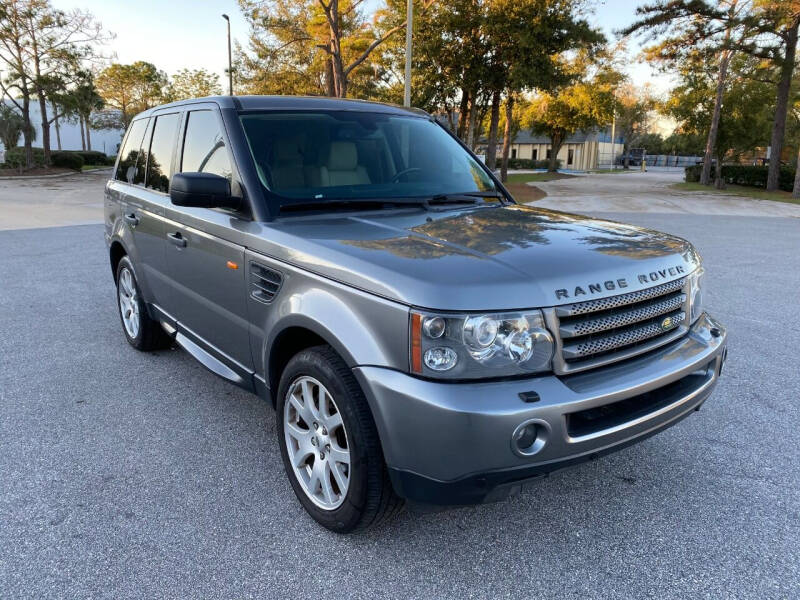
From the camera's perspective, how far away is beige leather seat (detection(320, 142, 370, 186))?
10.9 ft

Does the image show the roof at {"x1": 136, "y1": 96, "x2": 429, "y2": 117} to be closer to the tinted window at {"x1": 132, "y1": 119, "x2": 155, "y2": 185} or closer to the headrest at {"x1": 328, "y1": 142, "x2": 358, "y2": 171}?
the headrest at {"x1": 328, "y1": 142, "x2": 358, "y2": 171}

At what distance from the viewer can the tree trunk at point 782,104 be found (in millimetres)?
24328

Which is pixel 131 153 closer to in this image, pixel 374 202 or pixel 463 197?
pixel 374 202

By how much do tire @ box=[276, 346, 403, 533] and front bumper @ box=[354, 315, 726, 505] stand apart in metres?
0.11

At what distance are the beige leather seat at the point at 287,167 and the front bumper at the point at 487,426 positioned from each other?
4.39 ft

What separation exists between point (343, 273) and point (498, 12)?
25329 millimetres

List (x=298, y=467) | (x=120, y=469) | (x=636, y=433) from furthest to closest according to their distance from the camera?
(x=120, y=469) → (x=298, y=467) → (x=636, y=433)

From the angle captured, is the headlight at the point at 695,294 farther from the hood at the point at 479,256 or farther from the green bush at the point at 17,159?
the green bush at the point at 17,159

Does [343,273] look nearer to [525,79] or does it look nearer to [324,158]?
[324,158]

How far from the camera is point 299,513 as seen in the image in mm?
2848

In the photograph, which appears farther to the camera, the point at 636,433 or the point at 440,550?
the point at 440,550

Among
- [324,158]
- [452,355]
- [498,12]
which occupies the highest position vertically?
[498,12]

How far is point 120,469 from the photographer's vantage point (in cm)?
322

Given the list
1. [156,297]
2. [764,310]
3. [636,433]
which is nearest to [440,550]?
[636,433]
